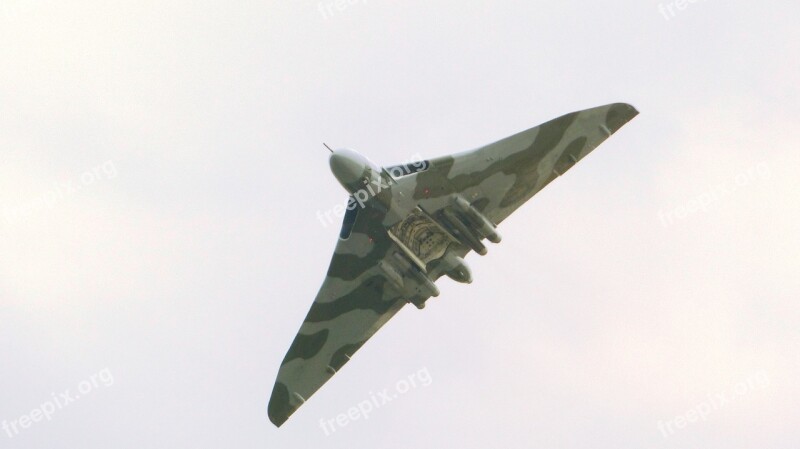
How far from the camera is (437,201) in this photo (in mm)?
47812

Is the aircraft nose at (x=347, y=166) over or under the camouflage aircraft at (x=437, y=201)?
over

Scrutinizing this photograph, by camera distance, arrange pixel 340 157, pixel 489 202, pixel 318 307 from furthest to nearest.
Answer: pixel 318 307, pixel 489 202, pixel 340 157

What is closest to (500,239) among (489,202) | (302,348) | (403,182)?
(489,202)

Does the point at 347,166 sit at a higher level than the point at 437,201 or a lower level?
higher

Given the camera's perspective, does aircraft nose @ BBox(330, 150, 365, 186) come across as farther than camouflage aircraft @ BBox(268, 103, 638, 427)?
No

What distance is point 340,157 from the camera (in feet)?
150

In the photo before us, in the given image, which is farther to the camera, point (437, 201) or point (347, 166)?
point (437, 201)

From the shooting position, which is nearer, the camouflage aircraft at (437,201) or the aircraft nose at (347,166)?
the aircraft nose at (347,166)

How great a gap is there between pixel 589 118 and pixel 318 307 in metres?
15.8

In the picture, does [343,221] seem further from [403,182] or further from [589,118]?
[589,118]

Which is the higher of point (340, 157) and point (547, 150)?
point (340, 157)

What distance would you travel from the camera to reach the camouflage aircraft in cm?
4728

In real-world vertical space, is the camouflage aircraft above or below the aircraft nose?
below

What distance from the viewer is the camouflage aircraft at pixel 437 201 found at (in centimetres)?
4728
